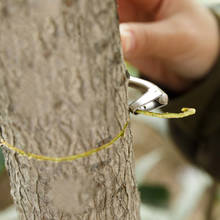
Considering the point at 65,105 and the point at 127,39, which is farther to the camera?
the point at 127,39

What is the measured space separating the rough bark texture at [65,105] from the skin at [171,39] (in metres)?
0.25

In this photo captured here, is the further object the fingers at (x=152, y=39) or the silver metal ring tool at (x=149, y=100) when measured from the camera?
the fingers at (x=152, y=39)

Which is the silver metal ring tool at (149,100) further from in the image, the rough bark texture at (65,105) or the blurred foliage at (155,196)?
the blurred foliage at (155,196)

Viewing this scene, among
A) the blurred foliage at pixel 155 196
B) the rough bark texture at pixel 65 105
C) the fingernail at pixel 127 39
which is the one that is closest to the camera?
the rough bark texture at pixel 65 105

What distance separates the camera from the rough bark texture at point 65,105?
15 cm

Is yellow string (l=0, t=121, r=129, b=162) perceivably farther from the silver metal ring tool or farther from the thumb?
the thumb

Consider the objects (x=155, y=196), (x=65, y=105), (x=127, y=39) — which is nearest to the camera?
(x=65, y=105)

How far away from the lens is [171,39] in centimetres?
51

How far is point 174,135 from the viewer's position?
0.74m

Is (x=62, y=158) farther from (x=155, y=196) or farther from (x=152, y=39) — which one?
(x=155, y=196)

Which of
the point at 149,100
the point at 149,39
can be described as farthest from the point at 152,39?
the point at 149,100

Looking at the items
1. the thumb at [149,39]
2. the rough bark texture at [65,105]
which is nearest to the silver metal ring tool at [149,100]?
the rough bark texture at [65,105]

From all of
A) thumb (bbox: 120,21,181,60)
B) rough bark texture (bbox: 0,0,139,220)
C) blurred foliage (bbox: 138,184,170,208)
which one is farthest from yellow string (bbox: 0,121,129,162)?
blurred foliage (bbox: 138,184,170,208)

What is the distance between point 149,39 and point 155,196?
1.25 ft
